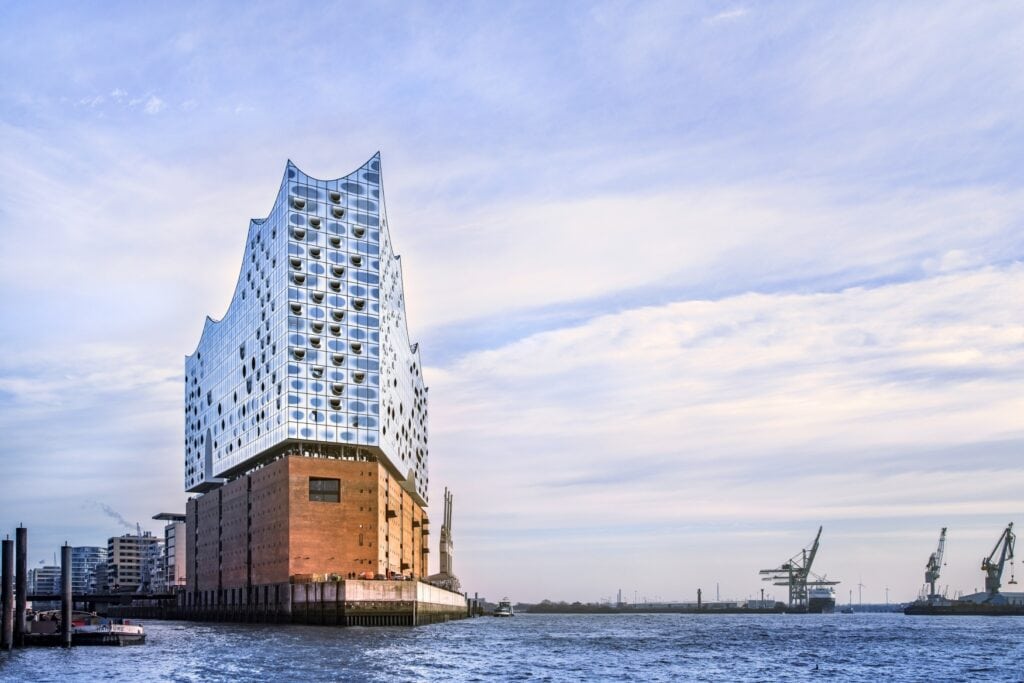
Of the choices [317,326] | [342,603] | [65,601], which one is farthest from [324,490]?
[65,601]

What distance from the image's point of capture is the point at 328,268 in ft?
430

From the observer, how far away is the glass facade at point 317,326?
12744cm

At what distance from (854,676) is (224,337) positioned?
109337 millimetres

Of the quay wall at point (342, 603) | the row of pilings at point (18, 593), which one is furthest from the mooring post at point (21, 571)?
the quay wall at point (342, 603)

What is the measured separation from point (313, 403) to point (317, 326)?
8.67 metres

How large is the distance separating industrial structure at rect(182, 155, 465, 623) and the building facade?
0.51 ft

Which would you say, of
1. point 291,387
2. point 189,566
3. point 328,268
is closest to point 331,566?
point 291,387

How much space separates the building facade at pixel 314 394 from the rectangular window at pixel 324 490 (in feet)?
0.38

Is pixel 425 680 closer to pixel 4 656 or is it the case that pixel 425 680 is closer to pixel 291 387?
pixel 4 656

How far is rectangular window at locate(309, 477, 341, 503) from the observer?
124000 millimetres

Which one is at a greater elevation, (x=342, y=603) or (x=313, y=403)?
(x=313, y=403)

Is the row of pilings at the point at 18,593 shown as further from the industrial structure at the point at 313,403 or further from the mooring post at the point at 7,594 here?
the industrial structure at the point at 313,403

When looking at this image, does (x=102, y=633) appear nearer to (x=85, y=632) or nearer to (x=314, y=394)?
(x=85, y=632)

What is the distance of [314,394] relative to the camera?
12706 centimetres
